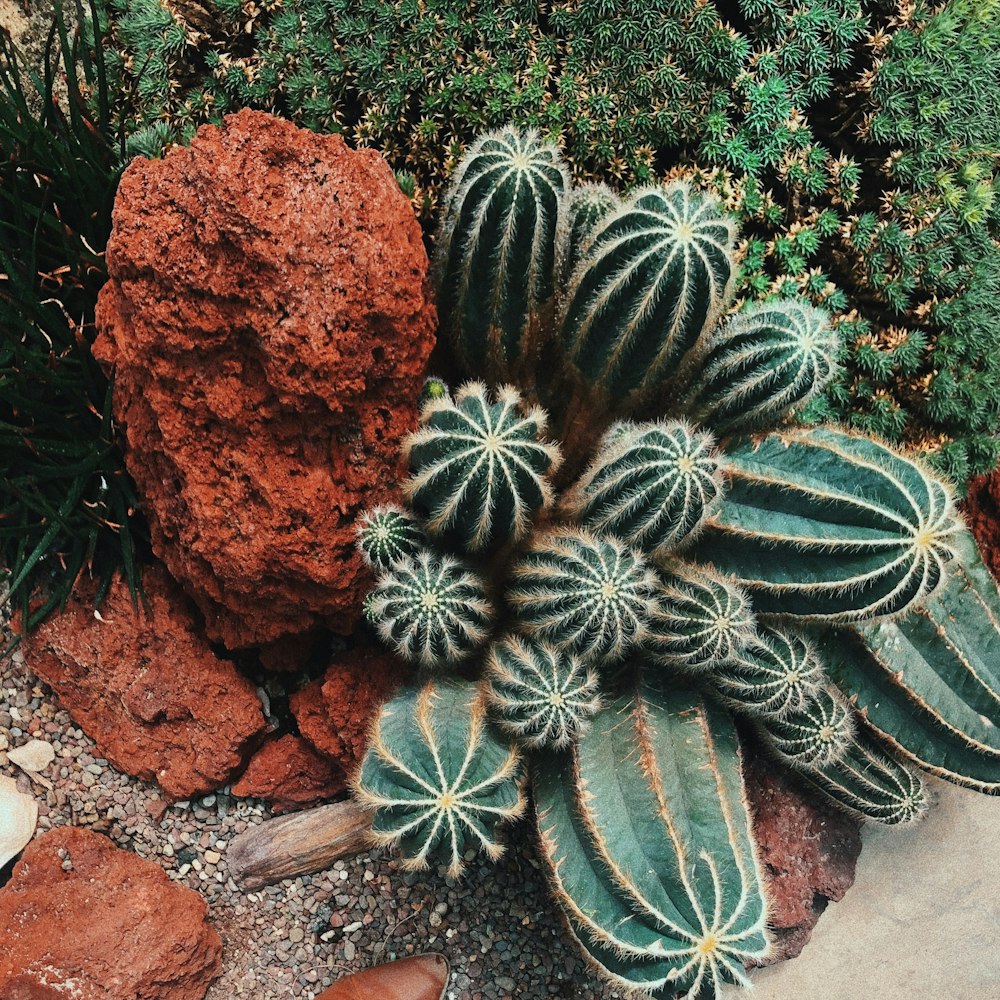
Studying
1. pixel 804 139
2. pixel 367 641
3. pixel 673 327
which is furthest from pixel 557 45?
pixel 367 641

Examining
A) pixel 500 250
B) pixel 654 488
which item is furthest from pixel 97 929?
pixel 500 250

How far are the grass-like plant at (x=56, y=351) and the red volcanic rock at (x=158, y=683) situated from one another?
0.31 ft

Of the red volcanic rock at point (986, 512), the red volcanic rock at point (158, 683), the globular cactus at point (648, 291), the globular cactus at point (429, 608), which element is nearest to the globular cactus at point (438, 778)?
the globular cactus at point (429, 608)

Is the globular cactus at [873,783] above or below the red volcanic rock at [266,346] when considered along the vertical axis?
below

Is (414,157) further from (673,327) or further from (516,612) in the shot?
(516,612)

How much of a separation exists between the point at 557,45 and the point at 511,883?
273 centimetres

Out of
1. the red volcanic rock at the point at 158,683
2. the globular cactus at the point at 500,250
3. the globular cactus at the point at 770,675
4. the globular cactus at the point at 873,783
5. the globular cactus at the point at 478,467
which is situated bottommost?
the red volcanic rock at the point at 158,683

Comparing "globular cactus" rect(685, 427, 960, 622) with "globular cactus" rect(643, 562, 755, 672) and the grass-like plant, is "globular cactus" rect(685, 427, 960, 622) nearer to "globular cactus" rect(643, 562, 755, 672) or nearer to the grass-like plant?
"globular cactus" rect(643, 562, 755, 672)

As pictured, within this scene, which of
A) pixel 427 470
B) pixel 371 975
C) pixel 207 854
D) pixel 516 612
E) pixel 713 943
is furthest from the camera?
pixel 207 854

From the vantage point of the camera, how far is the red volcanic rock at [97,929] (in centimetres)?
263

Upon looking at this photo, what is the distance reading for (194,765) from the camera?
2.89 m

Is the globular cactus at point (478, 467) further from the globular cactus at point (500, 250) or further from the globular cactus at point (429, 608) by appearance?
the globular cactus at point (500, 250)

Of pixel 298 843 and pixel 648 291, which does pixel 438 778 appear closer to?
pixel 298 843

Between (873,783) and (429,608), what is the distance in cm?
142
